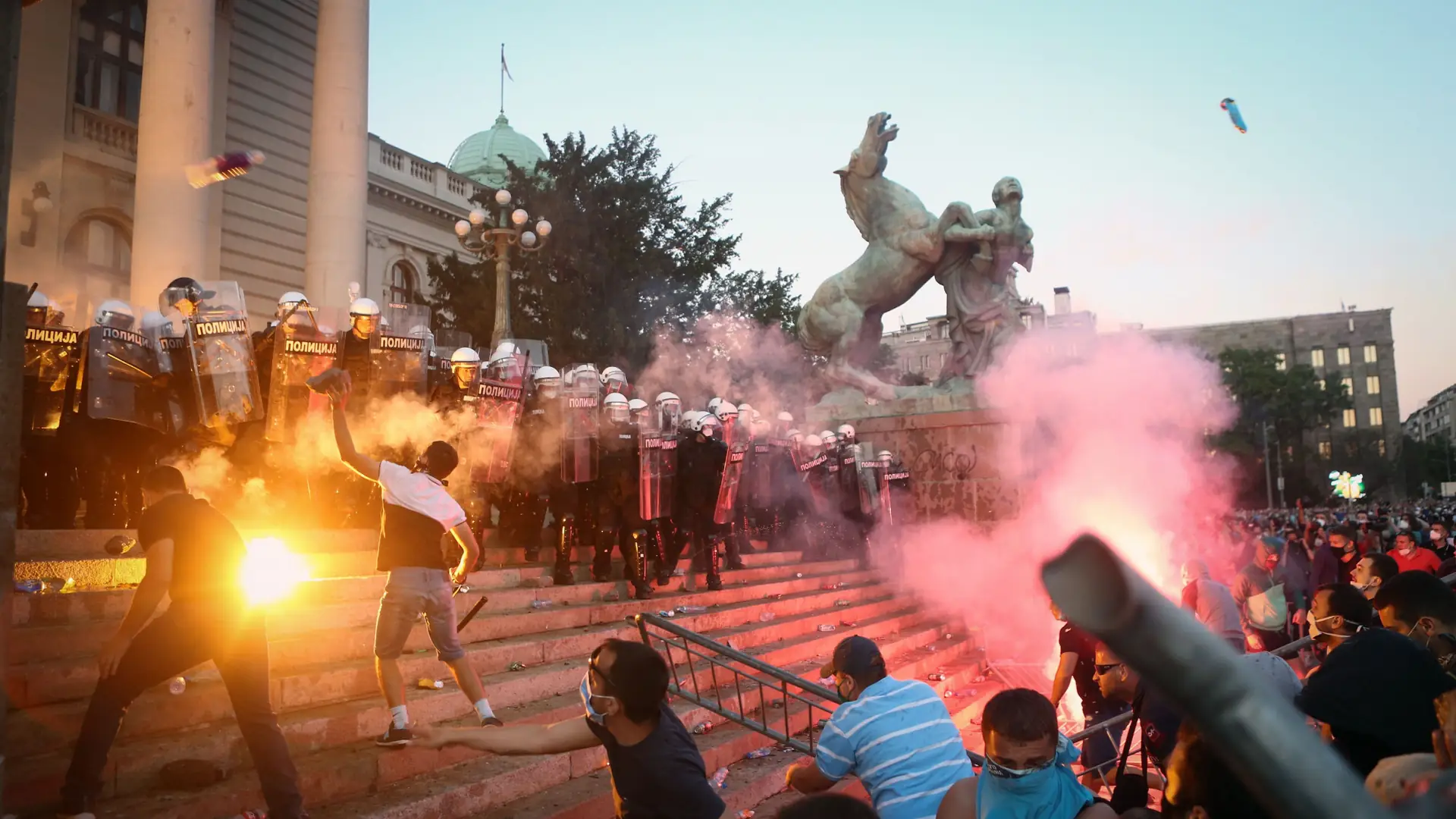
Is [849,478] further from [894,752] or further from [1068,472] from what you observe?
[894,752]

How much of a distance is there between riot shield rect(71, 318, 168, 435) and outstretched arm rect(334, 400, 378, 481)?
2703 mm

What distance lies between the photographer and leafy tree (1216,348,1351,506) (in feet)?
188

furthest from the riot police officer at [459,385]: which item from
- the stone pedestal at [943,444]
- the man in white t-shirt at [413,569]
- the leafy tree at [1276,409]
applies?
the leafy tree at [1276,409]

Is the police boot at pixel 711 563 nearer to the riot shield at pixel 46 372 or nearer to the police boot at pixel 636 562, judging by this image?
the police boot at pixel 636 562

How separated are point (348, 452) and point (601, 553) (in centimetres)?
428

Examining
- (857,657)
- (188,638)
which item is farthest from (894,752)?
(188,638)

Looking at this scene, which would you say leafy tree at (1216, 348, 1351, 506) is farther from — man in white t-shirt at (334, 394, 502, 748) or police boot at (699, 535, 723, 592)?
man in white t-shirt at (334, 394, 502, 748)

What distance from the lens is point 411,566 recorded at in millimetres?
6059

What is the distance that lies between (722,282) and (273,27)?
40.5 ft

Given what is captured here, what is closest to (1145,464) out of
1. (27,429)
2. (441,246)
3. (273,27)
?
(27,429)

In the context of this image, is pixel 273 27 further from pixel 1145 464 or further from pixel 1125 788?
pixel 1125 788

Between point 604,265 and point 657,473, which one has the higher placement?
point 604,265

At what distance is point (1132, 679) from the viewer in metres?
5.01

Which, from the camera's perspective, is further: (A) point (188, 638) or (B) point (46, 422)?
(B) point (46, 422)
